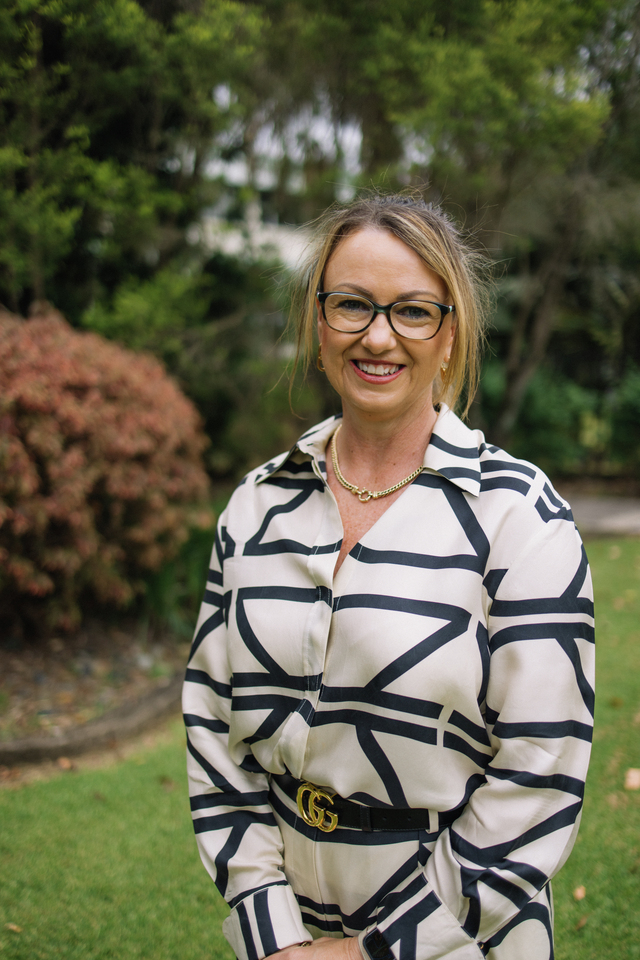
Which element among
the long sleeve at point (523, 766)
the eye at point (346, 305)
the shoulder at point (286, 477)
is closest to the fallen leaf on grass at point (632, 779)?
the long sleeve at point (523, 766)

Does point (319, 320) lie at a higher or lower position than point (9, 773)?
higher

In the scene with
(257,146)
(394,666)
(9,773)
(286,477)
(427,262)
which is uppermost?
(257,146)

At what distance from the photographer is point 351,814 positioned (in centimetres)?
132

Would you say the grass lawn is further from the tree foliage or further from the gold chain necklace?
the tree foliage

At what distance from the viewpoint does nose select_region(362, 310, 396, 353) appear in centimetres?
136

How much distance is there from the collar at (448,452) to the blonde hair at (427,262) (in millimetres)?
141

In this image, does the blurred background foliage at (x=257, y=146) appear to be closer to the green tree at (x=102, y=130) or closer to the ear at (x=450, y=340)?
the green tree at (x=102, y=130)

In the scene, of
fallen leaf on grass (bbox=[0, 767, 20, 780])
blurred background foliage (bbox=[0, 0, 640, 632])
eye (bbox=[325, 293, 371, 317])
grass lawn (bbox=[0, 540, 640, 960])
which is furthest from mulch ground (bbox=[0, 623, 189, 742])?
eye (bbox=[325, 293, 371, 317])

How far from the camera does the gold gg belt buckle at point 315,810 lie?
1.34 m

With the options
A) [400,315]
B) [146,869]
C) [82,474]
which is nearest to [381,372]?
[400,315]

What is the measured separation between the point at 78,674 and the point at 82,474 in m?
1.33

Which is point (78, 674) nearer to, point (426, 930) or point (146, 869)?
point (146, 869)

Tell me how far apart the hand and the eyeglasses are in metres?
1.20

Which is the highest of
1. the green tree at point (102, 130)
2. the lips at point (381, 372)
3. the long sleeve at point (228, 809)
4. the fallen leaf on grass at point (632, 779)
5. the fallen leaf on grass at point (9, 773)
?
the green tree at point (102, 130)
